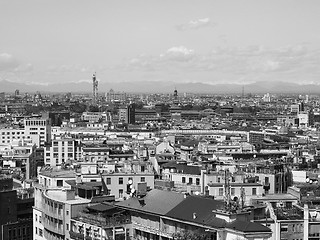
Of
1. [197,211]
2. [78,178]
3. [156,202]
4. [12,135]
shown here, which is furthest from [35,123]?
[197,211]

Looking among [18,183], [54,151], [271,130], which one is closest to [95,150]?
[54,151]

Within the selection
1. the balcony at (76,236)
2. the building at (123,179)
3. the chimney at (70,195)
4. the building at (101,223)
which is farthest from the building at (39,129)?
the building at (101,223)

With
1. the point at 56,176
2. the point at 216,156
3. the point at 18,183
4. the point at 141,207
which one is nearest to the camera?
the point at 141,207

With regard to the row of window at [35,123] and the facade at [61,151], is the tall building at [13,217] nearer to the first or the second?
the facade at [61,151]

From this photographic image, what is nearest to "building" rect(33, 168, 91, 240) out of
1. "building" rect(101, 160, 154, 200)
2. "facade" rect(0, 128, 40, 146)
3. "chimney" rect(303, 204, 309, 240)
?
"building" rect(101, 160, 154, 200)

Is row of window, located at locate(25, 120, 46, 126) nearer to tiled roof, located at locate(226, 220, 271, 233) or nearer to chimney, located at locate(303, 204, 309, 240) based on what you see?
chimney, located at locate(303, 204, 309, 240)

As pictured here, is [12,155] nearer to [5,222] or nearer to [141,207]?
[5,222]
